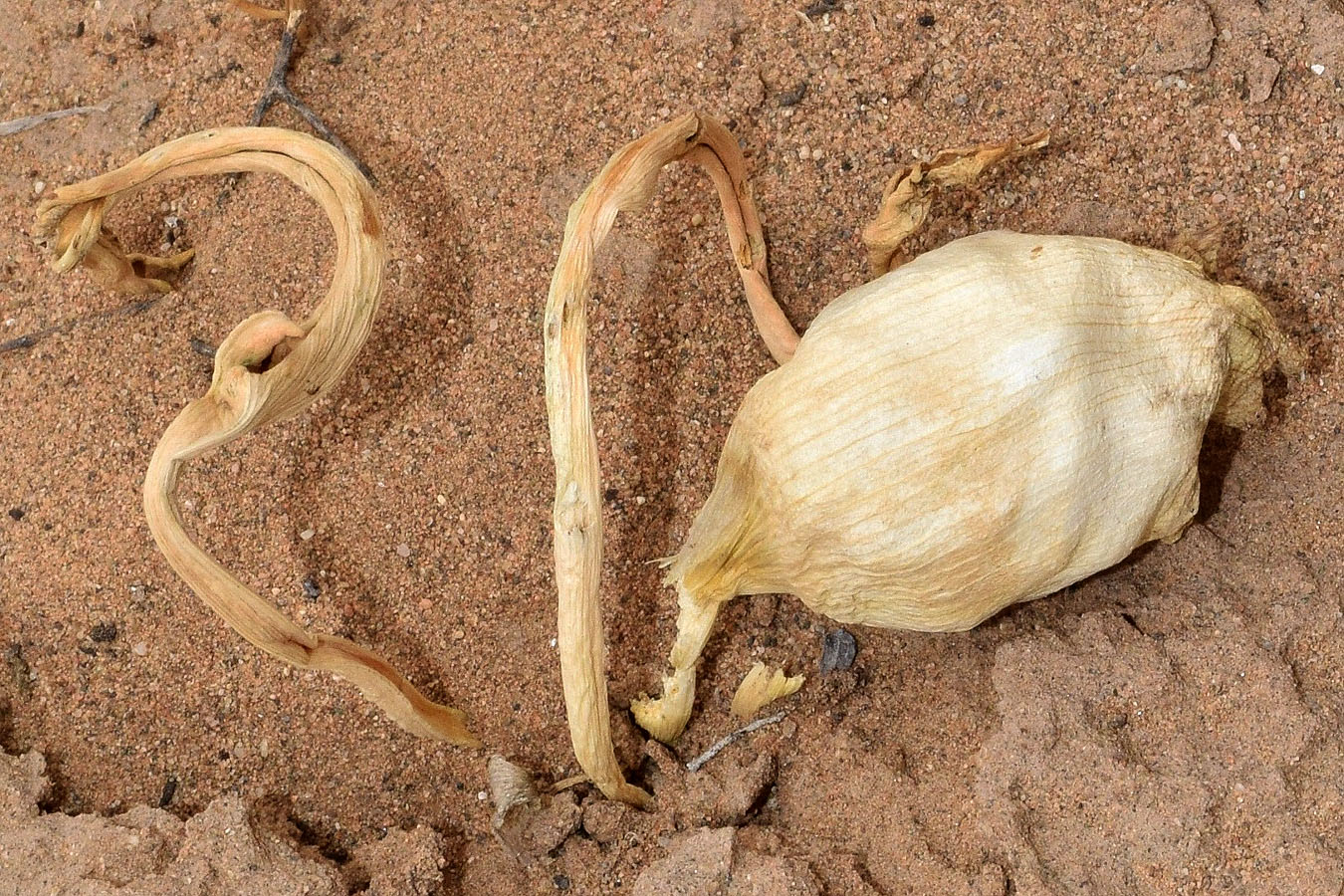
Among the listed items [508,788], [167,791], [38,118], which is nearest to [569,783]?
[508,788]

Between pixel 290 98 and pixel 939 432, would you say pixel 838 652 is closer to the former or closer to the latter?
pixel 939 432

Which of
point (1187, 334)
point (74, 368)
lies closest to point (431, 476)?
point (74, 368)

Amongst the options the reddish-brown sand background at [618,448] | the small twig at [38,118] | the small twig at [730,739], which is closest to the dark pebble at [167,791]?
the reddish-brown sand background at [618,448]

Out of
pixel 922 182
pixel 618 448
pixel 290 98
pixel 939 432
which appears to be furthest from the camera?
pixel 290 98

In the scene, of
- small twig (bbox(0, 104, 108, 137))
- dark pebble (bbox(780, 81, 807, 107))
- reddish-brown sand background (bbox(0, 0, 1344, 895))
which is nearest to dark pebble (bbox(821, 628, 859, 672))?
reddish-brown sand background (bbox(0, 0, 1344, 895))

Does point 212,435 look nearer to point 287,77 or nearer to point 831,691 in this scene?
point 287,77

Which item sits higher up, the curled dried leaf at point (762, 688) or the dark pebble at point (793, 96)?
the dark pebble at point (793, 96)

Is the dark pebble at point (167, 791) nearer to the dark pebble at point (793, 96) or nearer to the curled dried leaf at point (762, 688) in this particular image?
the curled dried leaf at point (762, 688)
